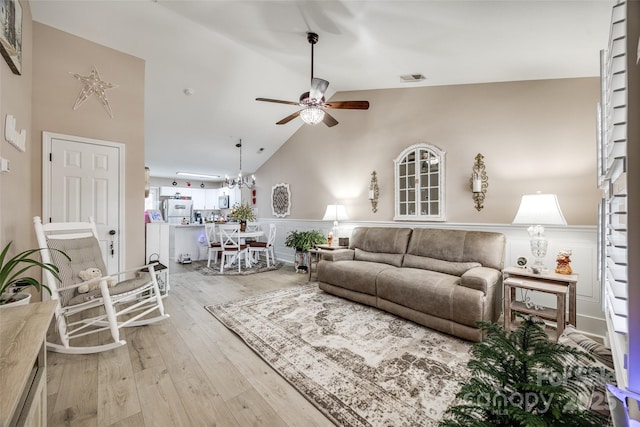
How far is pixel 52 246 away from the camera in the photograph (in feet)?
7.96

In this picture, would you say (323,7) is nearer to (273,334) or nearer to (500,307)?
(273,334)

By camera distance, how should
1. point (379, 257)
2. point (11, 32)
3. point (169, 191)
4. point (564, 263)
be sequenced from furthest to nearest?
point (169, 191) → point (379, 257) → point (564, 263) → point (11, 32)

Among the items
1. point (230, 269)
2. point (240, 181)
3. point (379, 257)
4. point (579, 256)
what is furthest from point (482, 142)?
point (240, 181)

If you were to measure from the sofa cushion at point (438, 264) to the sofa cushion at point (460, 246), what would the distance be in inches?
2.4

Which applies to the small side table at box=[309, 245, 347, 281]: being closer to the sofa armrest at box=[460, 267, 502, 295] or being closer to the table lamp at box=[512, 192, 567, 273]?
the sofa armrest at box=[460, 267, 502, 295]

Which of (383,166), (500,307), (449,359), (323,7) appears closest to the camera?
(449,359)

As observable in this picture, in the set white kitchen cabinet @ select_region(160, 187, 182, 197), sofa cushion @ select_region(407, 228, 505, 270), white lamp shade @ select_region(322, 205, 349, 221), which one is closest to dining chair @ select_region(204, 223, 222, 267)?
white lamp shade @ select_region(322, 205, 349, 221)

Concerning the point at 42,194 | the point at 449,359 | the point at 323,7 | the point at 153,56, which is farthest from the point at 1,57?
the point at 449,359

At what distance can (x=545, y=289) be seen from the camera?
230 cm

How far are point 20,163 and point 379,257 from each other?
13.2 ft

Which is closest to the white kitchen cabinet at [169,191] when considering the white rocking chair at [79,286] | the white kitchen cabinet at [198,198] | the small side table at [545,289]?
the white kitchen cabinet at [198,198]

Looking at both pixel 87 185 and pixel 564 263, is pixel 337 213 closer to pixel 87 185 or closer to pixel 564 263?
pixel 564 263

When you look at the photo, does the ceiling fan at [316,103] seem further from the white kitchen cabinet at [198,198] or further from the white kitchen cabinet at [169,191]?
the white kitchen cabinet at [198,198]

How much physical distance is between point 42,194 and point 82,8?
2051 millimetres
